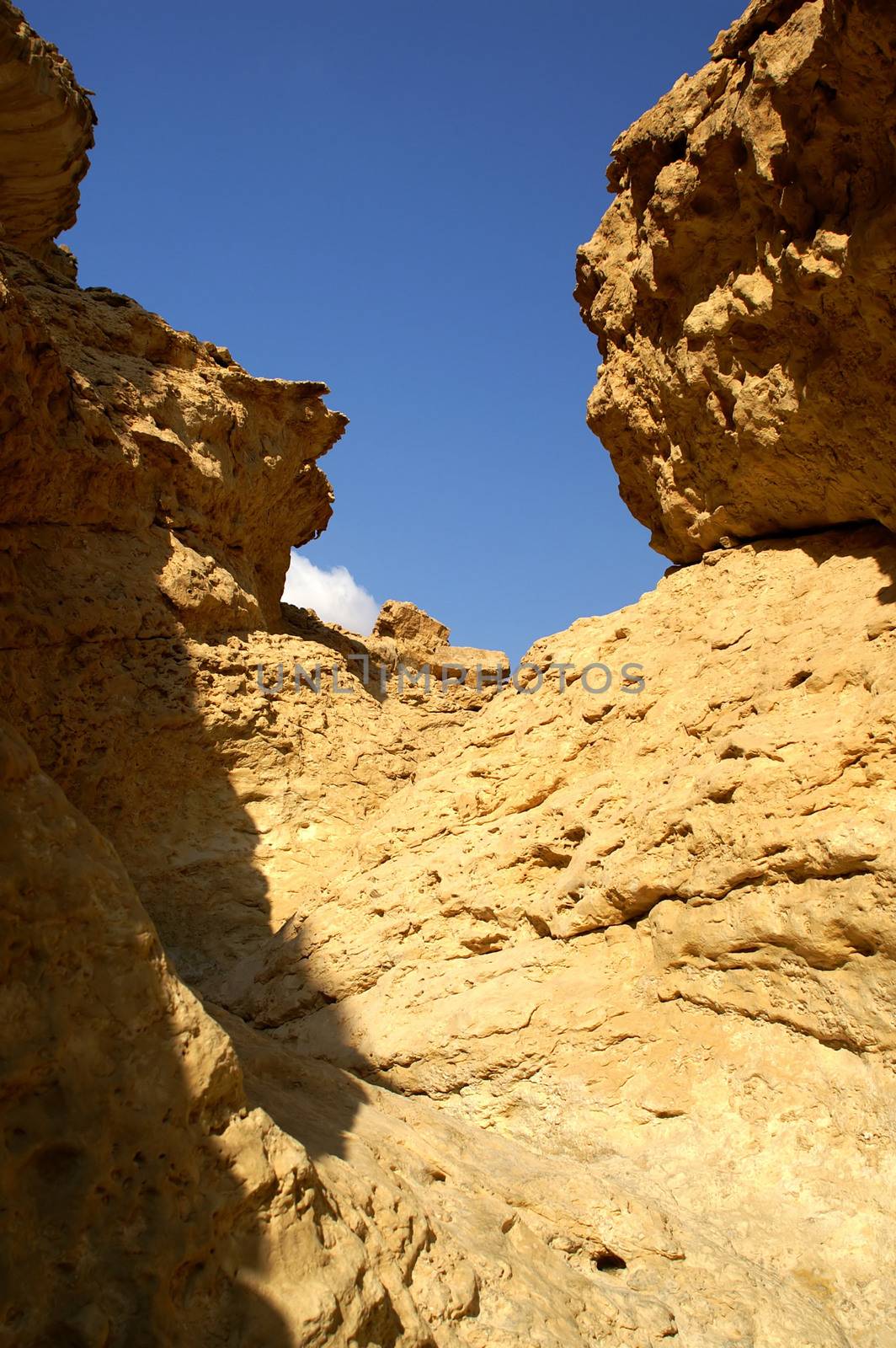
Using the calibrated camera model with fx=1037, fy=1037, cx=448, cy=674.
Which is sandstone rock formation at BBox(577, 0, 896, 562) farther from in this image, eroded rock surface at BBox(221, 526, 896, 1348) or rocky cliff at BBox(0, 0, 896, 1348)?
eroded rock surface at BBox(221, 526, 896, 1348)

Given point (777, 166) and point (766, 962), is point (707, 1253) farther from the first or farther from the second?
point (777, 166)

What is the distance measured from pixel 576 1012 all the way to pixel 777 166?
4550 millimetres

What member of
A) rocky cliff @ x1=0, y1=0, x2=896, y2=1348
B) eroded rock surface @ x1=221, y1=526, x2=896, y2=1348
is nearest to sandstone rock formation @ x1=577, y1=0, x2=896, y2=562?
rocky cliff @ x1=0, y1=0, x2=896, y2=1348

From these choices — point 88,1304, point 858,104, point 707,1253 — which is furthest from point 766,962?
point 858,104

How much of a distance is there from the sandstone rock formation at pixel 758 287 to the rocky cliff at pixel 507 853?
0.03m

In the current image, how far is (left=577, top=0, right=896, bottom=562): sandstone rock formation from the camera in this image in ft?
15.9

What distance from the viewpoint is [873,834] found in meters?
4.62

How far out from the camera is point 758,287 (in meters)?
6.19

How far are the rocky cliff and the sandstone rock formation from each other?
0.03 metres

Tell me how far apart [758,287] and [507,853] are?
12.4 feet

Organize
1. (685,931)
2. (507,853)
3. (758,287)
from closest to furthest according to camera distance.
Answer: (685,931) < (758,287) < (507,853)

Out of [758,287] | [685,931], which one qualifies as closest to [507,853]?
[685,931]

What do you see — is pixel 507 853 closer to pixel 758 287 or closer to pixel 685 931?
pixel 685 931

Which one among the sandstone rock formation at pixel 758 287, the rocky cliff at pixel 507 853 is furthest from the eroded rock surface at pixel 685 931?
the sandstone rock formation at pixel 758 287
